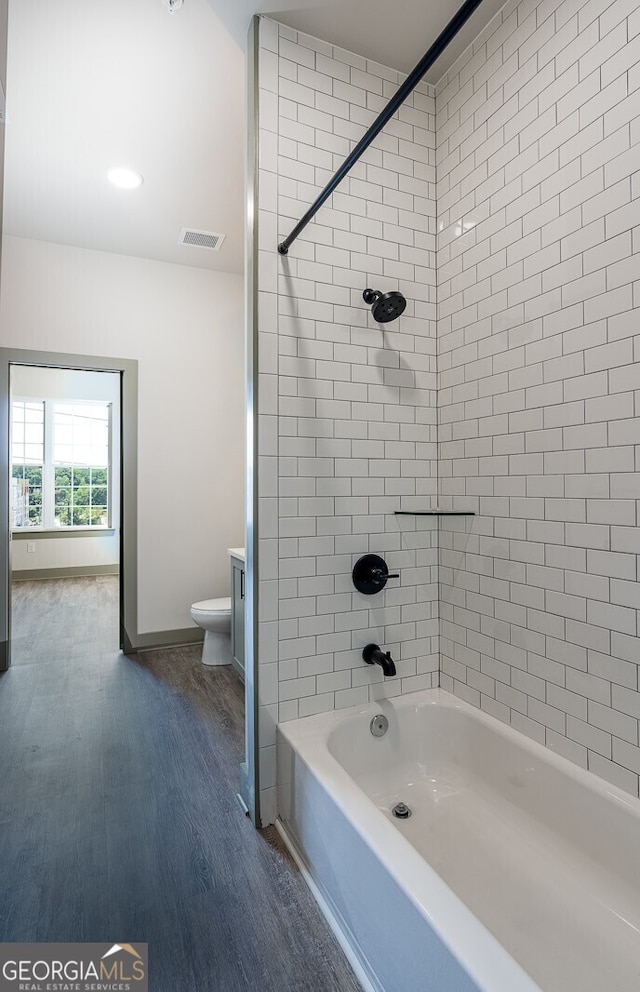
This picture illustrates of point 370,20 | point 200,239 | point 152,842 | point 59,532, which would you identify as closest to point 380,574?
point 152,842

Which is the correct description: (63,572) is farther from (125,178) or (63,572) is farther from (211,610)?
(125,178)

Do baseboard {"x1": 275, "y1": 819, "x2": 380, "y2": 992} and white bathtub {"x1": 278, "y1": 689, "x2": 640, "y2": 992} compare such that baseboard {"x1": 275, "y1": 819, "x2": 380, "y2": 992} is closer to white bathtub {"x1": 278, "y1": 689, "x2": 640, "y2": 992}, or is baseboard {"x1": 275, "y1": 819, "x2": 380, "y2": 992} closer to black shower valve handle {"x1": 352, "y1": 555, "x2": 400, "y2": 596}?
white bathtub {"x1": 278, "y1": 689, "x2": 640, "y2": 992}

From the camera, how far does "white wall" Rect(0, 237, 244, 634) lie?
10.9 ft

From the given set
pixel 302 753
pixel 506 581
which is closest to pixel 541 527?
pixel 506 581

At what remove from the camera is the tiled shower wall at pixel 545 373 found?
4.47 feet

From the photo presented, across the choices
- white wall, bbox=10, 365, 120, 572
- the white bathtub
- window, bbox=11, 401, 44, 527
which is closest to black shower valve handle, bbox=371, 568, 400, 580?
the white bathtub

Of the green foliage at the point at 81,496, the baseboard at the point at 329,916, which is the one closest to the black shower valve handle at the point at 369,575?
the baseboard at the point at 329,916

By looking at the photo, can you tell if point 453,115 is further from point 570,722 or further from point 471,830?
point 471,830

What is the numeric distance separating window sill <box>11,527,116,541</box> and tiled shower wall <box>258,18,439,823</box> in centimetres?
593

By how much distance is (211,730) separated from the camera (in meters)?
2.46

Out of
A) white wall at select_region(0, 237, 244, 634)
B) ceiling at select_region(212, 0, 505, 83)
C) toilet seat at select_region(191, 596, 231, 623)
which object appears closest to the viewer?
ceiling at select_region(212, 0, 505, 83)

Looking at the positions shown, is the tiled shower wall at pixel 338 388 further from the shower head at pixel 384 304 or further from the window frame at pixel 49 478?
the window frame at pixel 49 478

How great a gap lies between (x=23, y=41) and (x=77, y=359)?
182cm

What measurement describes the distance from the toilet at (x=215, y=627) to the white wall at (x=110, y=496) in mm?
3959
